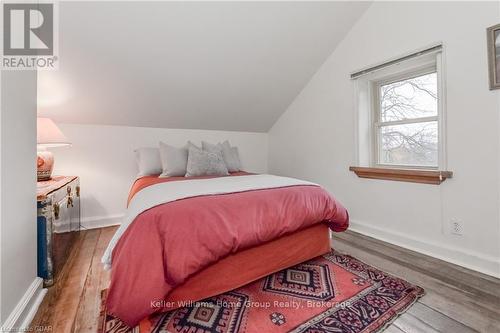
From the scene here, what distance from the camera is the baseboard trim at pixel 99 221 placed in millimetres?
2594

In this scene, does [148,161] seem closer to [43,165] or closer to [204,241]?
[43,165]

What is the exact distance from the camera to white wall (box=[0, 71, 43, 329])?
3.21 ft

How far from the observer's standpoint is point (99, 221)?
105 inches

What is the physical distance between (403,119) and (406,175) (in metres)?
0.61

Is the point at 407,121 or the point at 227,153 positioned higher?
the point at 407,121

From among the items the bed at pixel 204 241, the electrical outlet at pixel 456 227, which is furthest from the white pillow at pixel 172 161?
the electrical outlet at pixel 456 227

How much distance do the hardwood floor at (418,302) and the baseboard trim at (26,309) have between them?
0.11ft

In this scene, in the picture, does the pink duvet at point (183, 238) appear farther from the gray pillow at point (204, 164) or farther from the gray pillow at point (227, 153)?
the gray pillow at point (227, 153)

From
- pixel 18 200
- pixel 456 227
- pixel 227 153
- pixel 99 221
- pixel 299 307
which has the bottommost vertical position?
pixel 299 307

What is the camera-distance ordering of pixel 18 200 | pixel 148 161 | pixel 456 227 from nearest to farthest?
pixel 18 200 → pixel 456 227 → pixel 148 161

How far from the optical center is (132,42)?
6.73 feet

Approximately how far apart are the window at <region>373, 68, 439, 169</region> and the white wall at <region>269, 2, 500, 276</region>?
26 centimetres

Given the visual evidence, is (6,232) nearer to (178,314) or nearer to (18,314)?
(18,314)

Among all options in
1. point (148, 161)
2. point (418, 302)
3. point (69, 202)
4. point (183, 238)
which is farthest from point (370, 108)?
point (69, 202)
